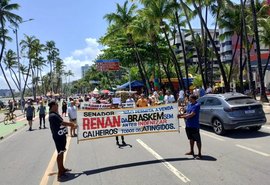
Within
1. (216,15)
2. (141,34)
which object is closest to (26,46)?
(141,34)

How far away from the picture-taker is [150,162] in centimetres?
937

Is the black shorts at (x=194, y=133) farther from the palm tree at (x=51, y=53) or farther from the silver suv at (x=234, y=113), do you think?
the palm tree at (x=51, y=53)

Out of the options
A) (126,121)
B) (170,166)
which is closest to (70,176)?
(170,166)

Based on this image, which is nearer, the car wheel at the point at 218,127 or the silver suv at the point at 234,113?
the silver suv at the point at 234,113

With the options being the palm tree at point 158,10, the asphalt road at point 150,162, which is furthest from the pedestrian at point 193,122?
the palm tree at point 158,10

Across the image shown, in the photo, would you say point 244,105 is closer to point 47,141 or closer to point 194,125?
point 194,125

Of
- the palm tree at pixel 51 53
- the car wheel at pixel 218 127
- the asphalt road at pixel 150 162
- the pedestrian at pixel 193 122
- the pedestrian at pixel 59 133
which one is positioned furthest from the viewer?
the palm tree at pixel 51 53

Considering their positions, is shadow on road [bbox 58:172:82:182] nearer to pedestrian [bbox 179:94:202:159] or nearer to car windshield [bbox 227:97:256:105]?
pedestrian [bbox 179:94:202:159]

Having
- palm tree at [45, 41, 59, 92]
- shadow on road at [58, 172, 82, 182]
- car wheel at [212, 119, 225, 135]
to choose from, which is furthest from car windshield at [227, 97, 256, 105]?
palm tree at [45, 41, 59, 92]

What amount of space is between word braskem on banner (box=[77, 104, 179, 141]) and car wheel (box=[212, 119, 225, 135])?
353 cm

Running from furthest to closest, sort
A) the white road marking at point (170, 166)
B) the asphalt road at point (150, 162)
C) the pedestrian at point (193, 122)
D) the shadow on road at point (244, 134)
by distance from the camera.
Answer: the shadow on road at point (244, 134) → the pedestrian at point (193, 122) → the asphalt road at point (150, 162) → the white road marking at point (170, 166)

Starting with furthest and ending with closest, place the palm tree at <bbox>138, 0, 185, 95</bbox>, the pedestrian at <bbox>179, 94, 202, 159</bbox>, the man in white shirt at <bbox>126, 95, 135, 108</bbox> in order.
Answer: the palm tree at <bbox>138, 0, 185, 95</bbox>, the man in white shirt at <bbox>126, 95, 135, 108</bbox>, the pedestrian at <bbox>179, 94, 202, 159</bbox>

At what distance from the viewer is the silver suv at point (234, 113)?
1325 centimetres

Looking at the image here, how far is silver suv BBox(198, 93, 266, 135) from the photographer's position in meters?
13.2
